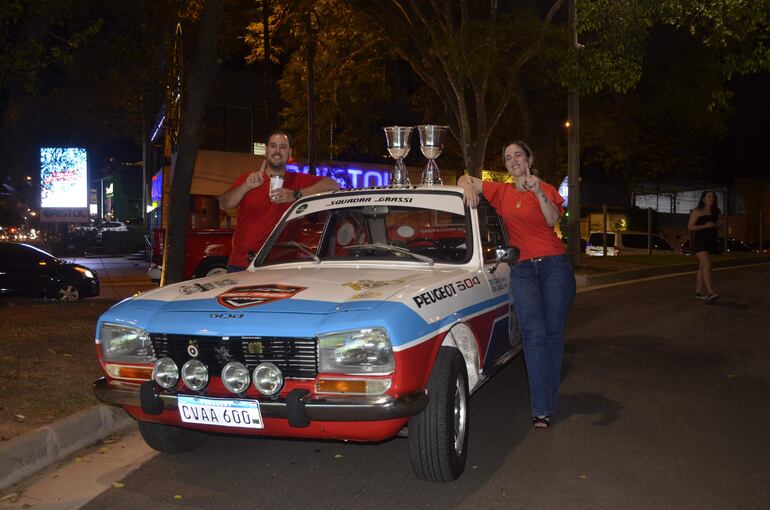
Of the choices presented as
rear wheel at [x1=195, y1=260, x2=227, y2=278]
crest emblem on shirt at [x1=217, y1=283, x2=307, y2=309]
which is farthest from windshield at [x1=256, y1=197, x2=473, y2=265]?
rear wheel at [x1=195, y1=260, x2=227, y2=278]

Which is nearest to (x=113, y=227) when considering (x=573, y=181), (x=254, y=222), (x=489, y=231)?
(x=573, y=181)

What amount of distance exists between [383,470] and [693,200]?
45063mm

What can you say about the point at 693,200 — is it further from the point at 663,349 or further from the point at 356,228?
the point at 356,228

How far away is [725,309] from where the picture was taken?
37.8 feet

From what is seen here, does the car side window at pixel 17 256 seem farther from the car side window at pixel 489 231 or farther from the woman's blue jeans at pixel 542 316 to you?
the woman's blue jeans at pixel 542 316

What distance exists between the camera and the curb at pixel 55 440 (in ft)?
15.4

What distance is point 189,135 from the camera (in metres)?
9.71

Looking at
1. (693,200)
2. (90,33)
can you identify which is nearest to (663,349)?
(90,33)

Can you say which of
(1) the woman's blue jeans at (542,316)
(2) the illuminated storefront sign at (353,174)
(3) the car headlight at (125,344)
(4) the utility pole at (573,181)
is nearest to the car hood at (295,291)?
(3) the car headlight at (125,344)

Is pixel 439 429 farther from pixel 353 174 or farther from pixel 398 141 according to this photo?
pixel 353 174

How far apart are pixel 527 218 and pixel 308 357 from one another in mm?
2133

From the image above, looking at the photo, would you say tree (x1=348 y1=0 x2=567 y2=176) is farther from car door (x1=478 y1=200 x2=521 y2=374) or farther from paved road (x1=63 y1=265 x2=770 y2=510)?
car door (x1=478 y1=200 x2=521 y2=374)

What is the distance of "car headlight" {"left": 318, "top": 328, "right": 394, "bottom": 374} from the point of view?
399 centimetres

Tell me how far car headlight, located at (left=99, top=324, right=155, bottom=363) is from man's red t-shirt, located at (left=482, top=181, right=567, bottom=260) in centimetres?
250
